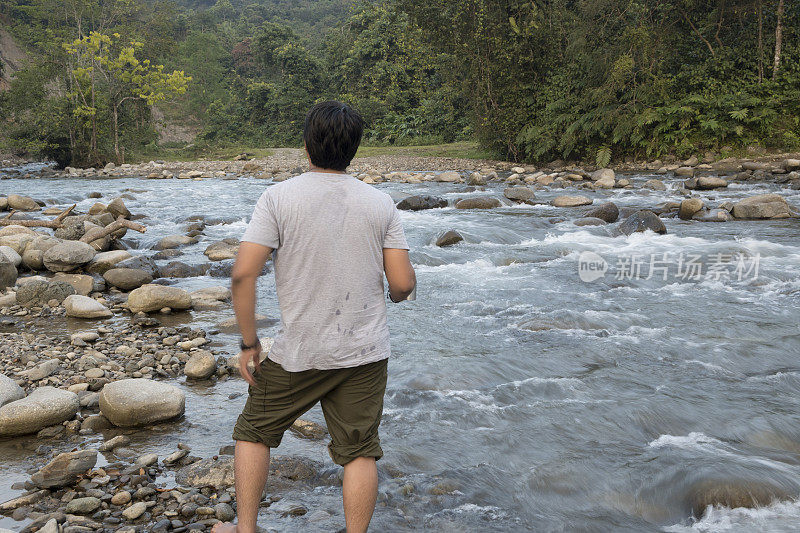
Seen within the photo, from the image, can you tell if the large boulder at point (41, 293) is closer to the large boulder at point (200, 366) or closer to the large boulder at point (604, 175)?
the large boulder at point (200, 366)

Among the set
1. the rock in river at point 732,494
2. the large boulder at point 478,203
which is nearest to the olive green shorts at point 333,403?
the rock in river at point 732,494

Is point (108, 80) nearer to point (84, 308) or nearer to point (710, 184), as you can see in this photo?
point (710, 184)

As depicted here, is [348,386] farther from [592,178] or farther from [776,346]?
[592,178]

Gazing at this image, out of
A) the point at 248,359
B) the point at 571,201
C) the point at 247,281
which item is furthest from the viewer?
the point at 571,201

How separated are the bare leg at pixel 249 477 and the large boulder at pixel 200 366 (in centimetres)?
265

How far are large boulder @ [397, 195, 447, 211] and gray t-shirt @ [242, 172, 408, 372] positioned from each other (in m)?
12.4

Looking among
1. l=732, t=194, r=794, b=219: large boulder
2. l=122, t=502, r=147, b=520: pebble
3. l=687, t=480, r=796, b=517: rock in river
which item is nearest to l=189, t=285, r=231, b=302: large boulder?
l=122, t=502, r=147, b=520: pebble

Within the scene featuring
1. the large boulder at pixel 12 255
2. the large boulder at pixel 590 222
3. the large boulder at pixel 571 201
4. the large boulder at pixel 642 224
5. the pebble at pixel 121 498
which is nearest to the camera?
the pebble at pixel 121 498

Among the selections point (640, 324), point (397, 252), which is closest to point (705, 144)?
point (640, 324)

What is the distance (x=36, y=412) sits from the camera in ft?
13.2

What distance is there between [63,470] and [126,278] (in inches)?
210

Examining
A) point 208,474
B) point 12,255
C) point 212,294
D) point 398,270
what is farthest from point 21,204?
point 398,270

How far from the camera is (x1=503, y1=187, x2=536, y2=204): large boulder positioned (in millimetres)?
15302

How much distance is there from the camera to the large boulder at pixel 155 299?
278 inches
